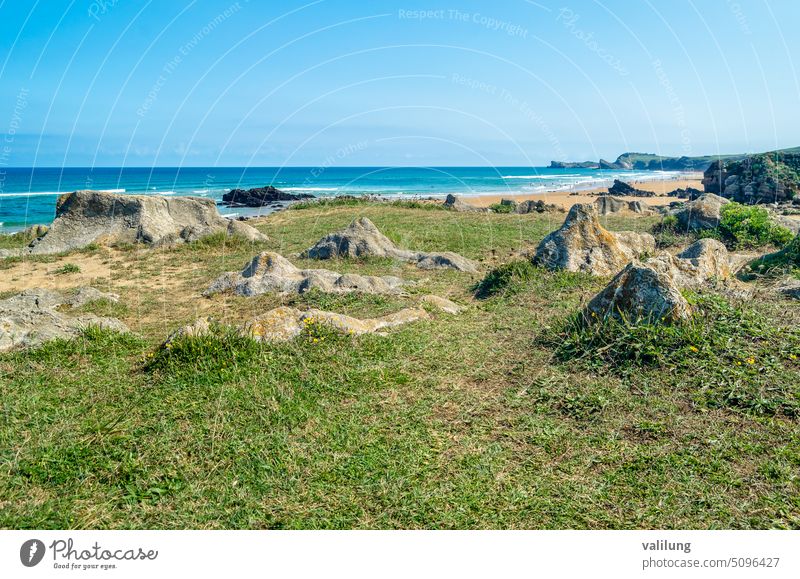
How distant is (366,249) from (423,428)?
417 inches

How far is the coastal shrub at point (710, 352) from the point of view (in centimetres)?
558

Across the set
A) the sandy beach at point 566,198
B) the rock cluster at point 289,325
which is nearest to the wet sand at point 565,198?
the sandy beach at point 566,198

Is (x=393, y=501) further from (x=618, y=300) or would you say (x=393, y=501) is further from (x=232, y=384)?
(x=618, y=300)

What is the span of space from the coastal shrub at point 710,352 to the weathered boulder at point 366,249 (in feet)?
24.1

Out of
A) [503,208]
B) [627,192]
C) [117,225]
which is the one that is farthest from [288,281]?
[627,192]

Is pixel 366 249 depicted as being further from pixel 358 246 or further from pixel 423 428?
pixel 423 428

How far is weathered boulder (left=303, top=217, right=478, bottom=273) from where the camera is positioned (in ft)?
48.1

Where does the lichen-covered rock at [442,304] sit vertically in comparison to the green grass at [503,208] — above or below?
below

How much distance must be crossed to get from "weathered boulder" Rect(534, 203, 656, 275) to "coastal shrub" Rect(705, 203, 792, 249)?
4988mm

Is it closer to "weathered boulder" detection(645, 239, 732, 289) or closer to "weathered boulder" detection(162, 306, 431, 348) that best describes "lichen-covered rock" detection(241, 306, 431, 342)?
"weathered boulder" detection(162, 306, 431, 348)

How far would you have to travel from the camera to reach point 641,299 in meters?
7.16

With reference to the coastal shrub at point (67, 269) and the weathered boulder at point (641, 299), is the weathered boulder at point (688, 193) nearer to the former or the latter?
the weathered boulder at point (641, 299)

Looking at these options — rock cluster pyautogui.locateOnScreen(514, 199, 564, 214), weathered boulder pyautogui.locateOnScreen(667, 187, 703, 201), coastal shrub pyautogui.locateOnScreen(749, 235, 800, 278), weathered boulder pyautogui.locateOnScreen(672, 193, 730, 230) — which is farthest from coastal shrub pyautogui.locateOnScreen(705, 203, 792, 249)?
weathered boulder pyautogui.locateOnScreen(667, 187, 703, 201)

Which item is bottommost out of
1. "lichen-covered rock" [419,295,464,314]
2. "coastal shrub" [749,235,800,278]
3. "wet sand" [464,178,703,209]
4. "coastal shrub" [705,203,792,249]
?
"lichen-covered rock" [419,295,464,314]
